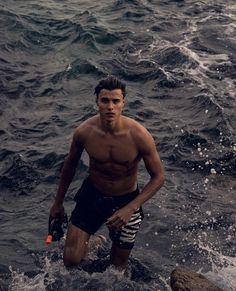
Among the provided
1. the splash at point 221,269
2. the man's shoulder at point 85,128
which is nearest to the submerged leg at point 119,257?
the splash at point 221,269

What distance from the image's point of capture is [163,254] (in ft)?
30.1

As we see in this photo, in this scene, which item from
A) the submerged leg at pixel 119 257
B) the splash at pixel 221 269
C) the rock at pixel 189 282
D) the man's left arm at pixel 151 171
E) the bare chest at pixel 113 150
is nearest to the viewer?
the man's left arm at pixel 151 171

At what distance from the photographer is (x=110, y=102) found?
7.17 meters

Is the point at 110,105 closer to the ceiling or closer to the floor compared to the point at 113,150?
closer to the ceiling

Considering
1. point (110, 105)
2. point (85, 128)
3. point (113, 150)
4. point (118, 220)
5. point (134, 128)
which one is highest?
point (110, 105)

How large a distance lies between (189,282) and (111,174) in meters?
1.78

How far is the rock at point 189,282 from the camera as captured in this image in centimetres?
776

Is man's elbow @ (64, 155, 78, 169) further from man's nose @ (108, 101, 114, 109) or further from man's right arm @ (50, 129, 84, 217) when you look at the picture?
man's nose @ (108, 101, 114, 109)

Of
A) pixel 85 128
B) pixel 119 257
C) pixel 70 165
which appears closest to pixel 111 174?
pixel 70 165

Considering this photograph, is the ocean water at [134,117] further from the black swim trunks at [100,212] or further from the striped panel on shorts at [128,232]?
the black swim trunks at [100,212]

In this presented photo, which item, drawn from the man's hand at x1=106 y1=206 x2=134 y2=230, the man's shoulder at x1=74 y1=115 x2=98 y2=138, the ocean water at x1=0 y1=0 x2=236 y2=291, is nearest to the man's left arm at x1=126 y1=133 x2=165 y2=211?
the man's hand at x1=106 y1=206 x2=134 y2=230

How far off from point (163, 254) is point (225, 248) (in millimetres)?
993

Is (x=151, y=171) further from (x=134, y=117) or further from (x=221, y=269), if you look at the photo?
(x=134, y=117)

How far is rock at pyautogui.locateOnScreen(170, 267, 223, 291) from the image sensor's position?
7761mm
